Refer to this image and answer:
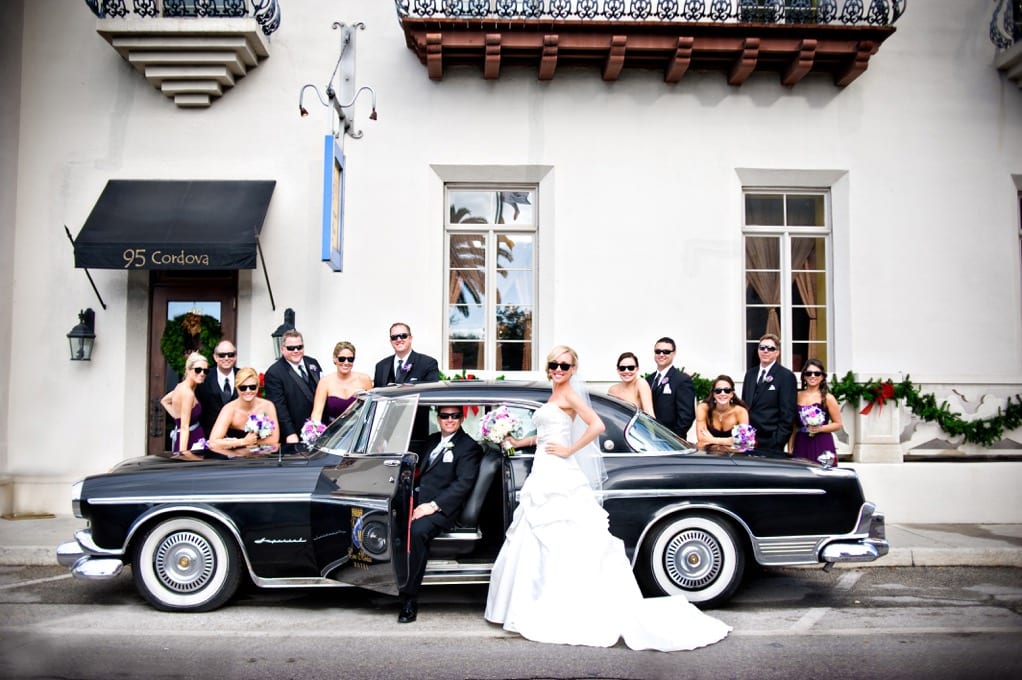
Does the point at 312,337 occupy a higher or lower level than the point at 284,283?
lower

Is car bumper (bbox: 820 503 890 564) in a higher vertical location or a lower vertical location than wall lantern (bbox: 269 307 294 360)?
lower

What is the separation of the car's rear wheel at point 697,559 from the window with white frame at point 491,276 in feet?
15.0

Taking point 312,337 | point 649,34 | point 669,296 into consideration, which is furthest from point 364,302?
point 649,34

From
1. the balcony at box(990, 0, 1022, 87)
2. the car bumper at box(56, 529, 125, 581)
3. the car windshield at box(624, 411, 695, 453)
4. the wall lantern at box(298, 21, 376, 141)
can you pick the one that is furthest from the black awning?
the balcony at box(990, 0, 1022, 87)

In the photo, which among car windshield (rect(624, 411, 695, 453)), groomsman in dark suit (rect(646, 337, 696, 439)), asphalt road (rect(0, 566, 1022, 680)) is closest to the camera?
asphalt road (rect(0, 566, 1022, 680))

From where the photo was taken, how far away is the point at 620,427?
616cm

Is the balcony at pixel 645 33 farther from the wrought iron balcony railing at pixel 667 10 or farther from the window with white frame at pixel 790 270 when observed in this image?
the window with white frame at pixel 790 270

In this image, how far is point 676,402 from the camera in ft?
26.8

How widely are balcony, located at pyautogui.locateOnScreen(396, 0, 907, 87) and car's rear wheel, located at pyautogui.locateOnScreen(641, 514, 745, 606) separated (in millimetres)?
5995

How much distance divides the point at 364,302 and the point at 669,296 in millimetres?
3690

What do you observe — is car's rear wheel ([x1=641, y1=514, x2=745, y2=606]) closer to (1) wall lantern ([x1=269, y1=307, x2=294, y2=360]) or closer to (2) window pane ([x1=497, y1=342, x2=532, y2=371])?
(2) window pane ([x1=497, y1=342, x2=532, y2=371])

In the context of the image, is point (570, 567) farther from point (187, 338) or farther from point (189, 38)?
point (189, 38)

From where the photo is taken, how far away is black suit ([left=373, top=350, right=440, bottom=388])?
816 cm

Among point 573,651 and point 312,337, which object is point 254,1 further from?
point 573,651
